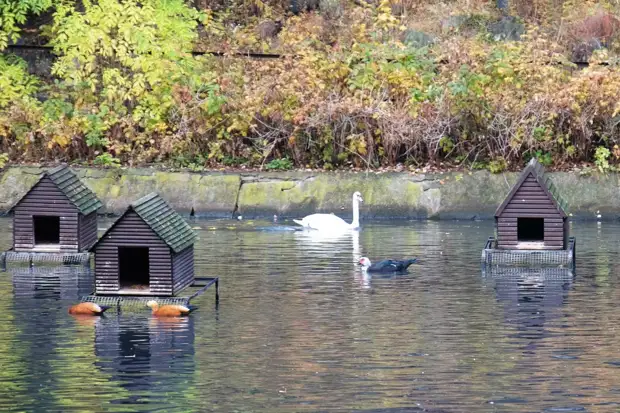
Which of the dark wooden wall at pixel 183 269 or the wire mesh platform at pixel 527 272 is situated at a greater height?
the dark wooden wall at pixel 183 269

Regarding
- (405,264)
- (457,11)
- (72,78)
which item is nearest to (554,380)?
(405,264)

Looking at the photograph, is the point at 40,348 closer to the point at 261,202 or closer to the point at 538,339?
the point at 538,339

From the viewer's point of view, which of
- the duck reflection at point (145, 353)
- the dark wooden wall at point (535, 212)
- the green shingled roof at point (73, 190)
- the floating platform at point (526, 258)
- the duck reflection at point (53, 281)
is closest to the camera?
the duck reflection at point (145, 353)

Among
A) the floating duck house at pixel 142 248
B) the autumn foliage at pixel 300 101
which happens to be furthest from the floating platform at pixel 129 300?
the autumn foliage at pixel 300 101

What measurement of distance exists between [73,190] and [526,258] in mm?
7538

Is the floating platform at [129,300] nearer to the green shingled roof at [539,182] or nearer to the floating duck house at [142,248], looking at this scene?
the floating duck house at [142,248]

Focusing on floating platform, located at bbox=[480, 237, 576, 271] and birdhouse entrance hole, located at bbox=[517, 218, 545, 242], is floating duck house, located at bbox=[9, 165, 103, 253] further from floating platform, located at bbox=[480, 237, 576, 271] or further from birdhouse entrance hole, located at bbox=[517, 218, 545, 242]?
birdhouse entrance hole, located at bbox=[517, 218, 545, 242]

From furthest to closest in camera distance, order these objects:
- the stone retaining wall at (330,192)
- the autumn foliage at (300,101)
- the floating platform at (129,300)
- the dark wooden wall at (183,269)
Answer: the autumn foliage at (300,101), the stone retaining wall at (330,192), the dark wooden wall at (183,269), the floating platform at (129,300)

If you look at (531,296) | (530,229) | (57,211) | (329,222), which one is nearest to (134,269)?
(57,211)

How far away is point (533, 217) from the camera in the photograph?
84.0ft

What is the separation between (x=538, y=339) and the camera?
1859 cm

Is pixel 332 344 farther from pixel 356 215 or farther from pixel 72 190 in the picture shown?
pixel 356 215

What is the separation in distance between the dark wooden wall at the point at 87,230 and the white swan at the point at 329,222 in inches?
220

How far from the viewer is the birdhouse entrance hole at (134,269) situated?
2094cm
